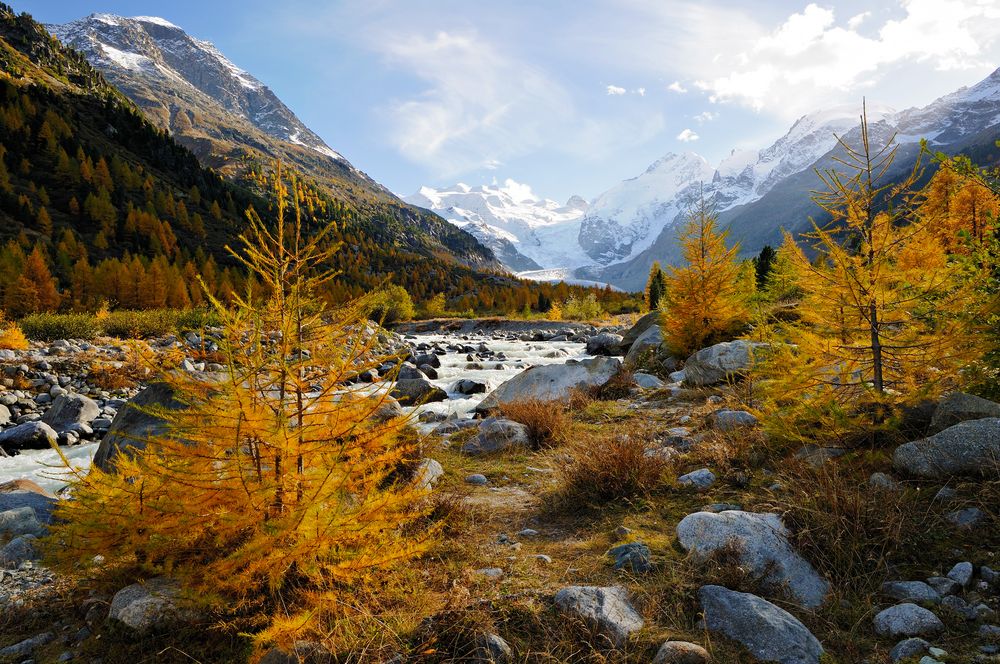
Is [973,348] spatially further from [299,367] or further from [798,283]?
[299,367]

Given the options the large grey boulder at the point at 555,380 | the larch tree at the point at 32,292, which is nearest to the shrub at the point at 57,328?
the larch tree at the point at 32,292

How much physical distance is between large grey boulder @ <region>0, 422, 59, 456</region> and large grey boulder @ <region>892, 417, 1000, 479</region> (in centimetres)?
1358

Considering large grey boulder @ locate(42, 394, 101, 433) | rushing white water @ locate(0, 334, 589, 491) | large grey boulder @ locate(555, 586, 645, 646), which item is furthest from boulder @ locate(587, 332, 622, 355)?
large grey boulder @ locate(555, 586, 645, 646)

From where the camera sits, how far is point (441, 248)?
7559 inches

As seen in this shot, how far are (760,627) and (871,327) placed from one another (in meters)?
3.50

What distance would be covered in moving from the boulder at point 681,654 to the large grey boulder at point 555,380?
795 centimetres

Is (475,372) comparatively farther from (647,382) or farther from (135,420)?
(135,420)

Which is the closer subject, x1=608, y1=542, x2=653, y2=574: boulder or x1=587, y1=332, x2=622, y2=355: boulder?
x1=608, y1=542, x2=653, y2=574: boulder

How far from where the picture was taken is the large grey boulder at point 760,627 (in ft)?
8.39

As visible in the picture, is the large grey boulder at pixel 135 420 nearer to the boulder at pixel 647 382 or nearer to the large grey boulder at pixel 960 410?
the large grey boulder at pixel 960 410

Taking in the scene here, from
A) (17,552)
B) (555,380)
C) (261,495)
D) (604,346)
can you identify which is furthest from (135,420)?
(604,346)

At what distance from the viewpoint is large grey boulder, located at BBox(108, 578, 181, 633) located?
2.82 metres

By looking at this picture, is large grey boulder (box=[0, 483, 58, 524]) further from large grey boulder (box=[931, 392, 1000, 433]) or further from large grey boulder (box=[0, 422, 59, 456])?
large grey boulder (box=[931, 392, 1000, 433])

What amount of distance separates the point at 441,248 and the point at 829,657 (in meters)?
195
